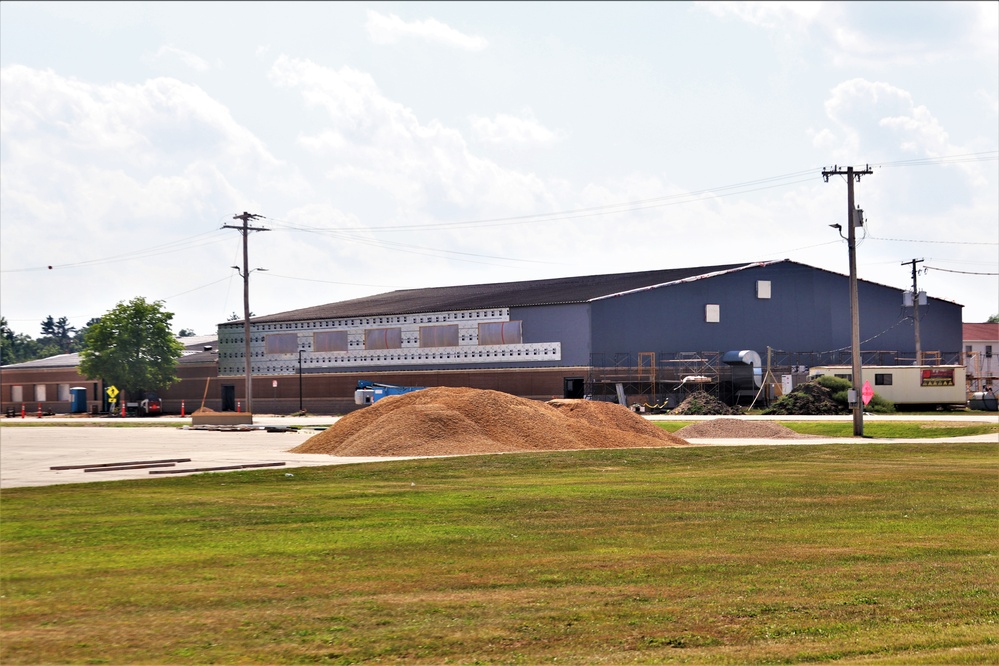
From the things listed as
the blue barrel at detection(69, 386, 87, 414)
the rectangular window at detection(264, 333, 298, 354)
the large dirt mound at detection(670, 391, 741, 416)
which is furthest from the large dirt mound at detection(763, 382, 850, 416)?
the blue barrel at detection(69, 386, 87, 414)

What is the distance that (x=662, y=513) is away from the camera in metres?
19.7

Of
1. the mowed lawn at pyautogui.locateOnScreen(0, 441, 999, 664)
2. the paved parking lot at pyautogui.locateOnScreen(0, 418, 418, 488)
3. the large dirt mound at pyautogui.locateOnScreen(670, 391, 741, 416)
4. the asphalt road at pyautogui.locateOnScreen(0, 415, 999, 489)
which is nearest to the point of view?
the mowed lawn at pyautogui.locateOnScreen(0, 441, 999, 664)

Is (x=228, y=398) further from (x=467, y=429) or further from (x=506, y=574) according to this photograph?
(x=506, y=574)

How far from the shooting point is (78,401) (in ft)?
348

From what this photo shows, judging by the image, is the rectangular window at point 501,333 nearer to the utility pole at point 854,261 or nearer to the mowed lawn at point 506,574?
the utility pole at point 854,261

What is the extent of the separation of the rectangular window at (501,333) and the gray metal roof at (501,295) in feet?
5.26

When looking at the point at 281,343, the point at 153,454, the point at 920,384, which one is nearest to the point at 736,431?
the point at 153,454

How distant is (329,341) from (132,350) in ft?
64.6

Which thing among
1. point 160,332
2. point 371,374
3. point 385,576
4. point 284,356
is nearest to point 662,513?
point 385,576

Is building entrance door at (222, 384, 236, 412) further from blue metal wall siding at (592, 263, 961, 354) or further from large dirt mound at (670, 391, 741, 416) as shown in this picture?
large dirt mound at (670, 391, 741, 416)

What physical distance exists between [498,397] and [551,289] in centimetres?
5400

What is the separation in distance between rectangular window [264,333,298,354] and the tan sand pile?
5572 cm

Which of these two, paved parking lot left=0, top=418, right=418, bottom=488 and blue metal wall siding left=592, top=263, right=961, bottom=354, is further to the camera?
blue metal wall siding left=592, top=263, right=961, bottom=354

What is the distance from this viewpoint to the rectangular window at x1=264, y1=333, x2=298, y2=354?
99938 mm
